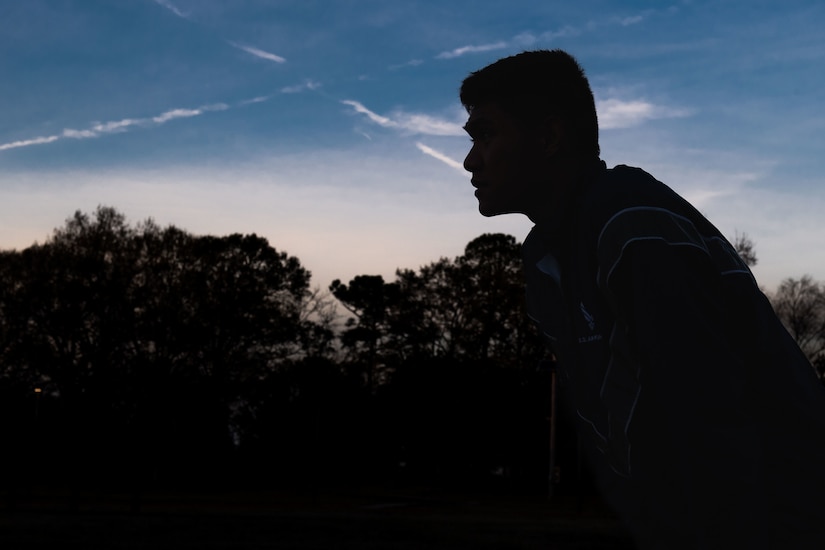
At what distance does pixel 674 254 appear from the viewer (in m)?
1.49

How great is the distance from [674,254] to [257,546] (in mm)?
16502

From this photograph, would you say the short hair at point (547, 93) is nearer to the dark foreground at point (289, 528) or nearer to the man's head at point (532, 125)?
the man's head at point (532, 125)

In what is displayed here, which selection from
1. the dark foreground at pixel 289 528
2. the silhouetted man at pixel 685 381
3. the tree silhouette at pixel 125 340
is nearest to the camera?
the silhouetted man at pixel 685 381

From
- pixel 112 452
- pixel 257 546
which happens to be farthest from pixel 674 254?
pixel 112 452

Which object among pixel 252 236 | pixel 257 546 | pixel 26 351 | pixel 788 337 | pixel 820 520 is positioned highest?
pixel 252 236

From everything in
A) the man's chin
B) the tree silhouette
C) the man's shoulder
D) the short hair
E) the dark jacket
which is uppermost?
the tree silhouette

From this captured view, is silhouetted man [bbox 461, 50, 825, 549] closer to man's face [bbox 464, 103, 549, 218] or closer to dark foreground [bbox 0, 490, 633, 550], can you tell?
man's face [bbox 464, 103, 549, 218]

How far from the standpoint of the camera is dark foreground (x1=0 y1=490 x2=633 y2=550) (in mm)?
17641

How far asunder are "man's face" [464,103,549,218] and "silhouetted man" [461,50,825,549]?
147mm

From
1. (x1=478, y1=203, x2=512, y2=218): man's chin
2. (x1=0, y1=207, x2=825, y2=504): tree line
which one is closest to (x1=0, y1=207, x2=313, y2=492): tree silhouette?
(x1=0, y1=207, x2=825, y2=504): tree line

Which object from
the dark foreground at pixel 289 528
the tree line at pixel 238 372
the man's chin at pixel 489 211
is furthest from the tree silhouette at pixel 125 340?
the man's chin at pixel 489 211

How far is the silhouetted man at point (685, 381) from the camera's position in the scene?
1417 mm

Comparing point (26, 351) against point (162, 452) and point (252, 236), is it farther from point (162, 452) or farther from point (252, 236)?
point (252, 236)

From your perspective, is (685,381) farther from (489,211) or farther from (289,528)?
(289,528)
